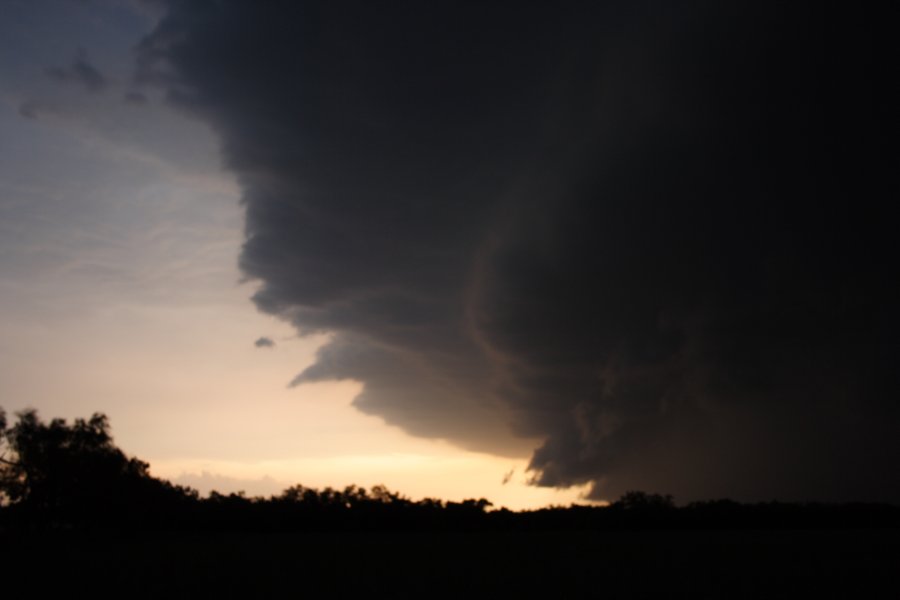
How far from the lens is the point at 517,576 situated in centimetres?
3578

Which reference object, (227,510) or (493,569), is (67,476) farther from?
(493,569)

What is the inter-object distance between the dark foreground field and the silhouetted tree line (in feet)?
116

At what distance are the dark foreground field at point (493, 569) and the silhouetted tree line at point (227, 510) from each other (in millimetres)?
35426

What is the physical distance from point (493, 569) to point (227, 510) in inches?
2989

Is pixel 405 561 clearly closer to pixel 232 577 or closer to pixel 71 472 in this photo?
pixel 232 577

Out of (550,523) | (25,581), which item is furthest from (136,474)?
(25,581)

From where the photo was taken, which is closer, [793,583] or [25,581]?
[793,583]

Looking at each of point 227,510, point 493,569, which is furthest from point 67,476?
point 493,569

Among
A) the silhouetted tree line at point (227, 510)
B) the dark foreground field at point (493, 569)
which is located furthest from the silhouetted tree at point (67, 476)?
the dark foreground field at point (493, 569)

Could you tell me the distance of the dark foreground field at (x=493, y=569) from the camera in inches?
1233

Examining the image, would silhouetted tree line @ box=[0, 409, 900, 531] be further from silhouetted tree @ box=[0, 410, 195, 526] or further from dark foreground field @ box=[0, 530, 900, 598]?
dark foreground field @ box=[0, 530, 900, 598]

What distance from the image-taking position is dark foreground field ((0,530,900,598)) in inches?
1233

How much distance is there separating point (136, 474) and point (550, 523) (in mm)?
62786

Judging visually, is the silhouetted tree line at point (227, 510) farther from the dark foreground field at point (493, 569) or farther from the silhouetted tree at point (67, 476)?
the dark foreground field at point (493, 569)
